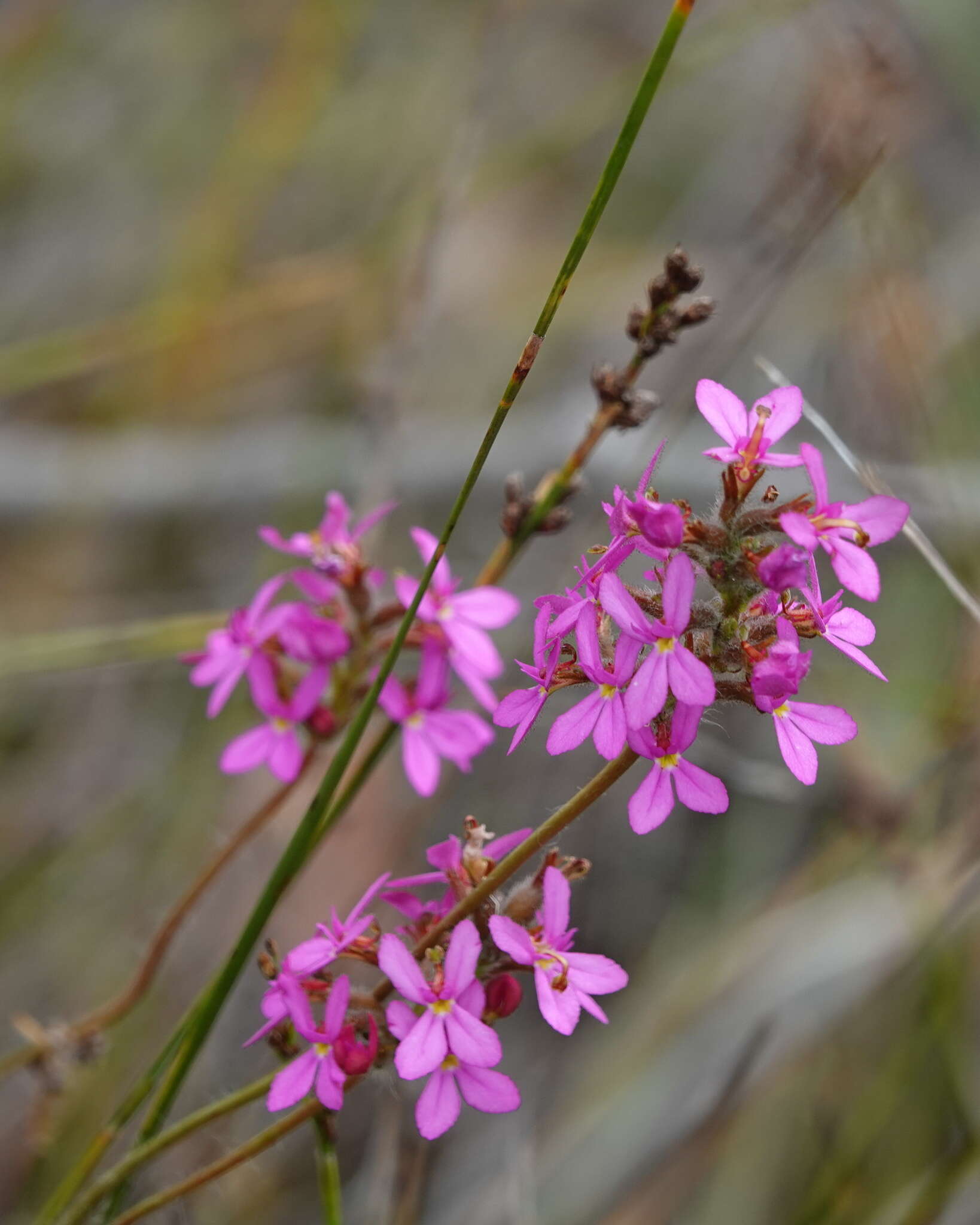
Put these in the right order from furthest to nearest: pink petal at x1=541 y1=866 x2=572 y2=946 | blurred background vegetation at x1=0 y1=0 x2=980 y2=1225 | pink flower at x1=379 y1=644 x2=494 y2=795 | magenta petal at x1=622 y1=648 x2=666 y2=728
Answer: blurred background vegetation at x1=0 y1=0 x2=980 y2=1225 → pink flower at x1=379 y1=644 x2=494 y2=795 → pink petal at x1=541 y1=866 x2=572 y2=946 → magenta petal at x1=622 y1=648 x2=666 y2=728

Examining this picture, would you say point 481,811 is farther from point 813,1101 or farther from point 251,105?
point 251,105

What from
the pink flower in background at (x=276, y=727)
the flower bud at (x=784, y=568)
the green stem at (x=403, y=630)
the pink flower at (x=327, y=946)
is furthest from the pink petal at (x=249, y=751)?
the flower bud at (x=784, y=568)

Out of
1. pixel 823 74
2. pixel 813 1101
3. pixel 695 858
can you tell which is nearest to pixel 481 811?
pixel 695 858

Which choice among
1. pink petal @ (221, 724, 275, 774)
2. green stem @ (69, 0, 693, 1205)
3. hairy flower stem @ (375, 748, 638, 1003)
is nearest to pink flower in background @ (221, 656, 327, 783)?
pink petal @ (221, 724, 275, 774)

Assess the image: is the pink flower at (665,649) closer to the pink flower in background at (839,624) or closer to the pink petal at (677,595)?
the pink petal at (677,595)

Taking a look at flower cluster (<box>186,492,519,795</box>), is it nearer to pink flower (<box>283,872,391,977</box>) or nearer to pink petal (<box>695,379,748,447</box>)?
pink flower (<box>283,872,391,977</box>)
